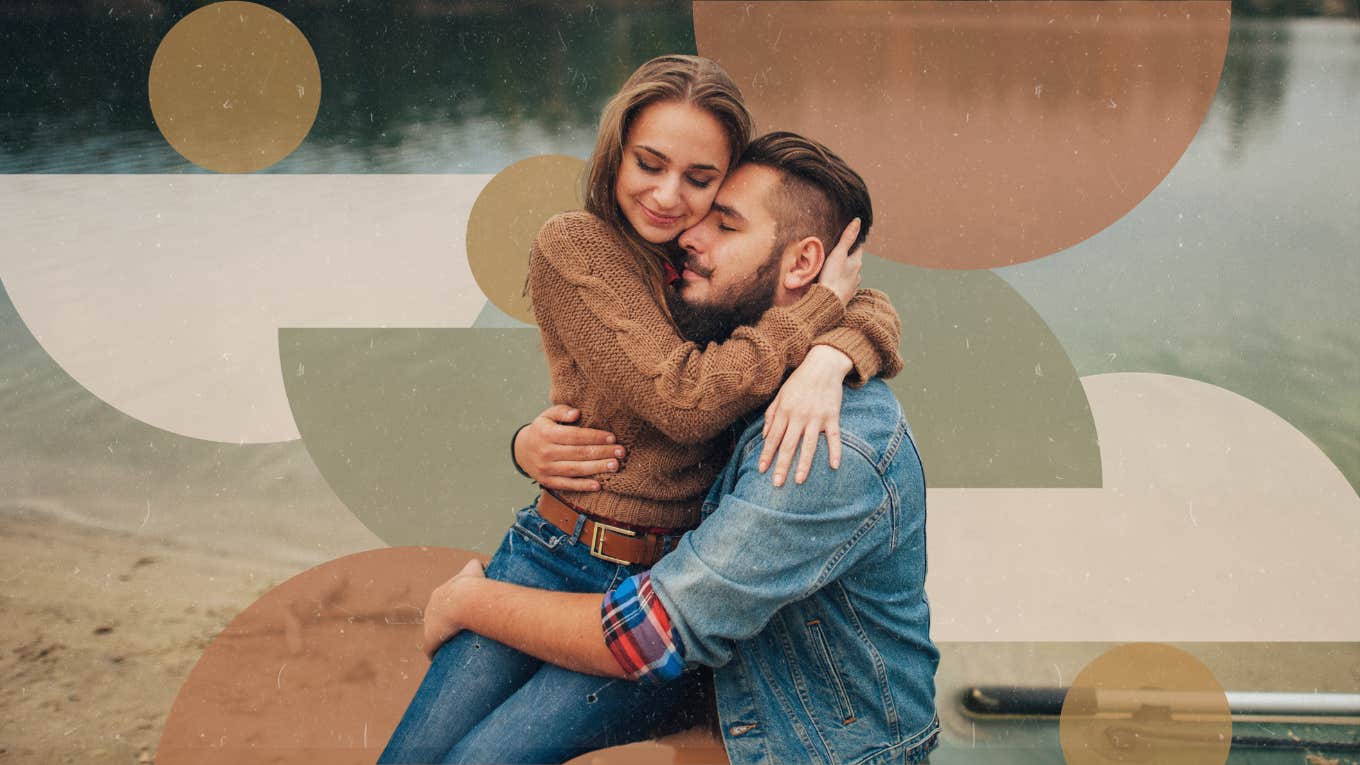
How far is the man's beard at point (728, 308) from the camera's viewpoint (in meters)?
1.52

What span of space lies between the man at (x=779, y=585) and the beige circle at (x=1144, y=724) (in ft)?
3.46

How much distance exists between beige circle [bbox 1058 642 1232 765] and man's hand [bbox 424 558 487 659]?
1.50m

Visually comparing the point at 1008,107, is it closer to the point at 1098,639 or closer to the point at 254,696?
the point at 1098,639

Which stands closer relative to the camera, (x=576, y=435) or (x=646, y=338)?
(x=646, y=338)

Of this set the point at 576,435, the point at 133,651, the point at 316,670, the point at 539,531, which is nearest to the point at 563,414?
the point at 576,435

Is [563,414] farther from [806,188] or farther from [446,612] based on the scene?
[806,188]

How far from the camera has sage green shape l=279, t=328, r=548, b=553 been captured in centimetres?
268

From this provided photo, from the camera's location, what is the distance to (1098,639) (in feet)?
8.41

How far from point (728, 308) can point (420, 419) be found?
1.42 m

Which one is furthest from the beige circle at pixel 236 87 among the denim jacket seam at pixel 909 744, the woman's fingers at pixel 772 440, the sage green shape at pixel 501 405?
the denim jacket seam at pixel 909 744

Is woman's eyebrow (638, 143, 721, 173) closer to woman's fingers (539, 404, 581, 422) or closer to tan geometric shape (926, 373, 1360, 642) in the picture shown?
woman's fingers (539, 404, 581, 422)

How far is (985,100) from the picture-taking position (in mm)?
2508

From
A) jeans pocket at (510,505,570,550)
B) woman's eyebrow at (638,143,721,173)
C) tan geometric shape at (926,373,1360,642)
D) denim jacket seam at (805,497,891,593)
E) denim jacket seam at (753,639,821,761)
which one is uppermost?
woman's eyebrow at (638,143,721,173)

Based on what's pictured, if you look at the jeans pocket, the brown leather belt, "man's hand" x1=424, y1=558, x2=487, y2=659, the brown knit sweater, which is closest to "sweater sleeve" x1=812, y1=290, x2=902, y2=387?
the brown knit sweater
